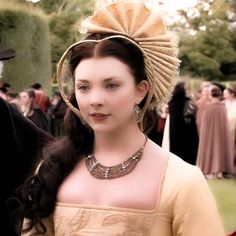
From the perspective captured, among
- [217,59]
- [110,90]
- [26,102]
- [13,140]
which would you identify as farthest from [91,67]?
[217,59]

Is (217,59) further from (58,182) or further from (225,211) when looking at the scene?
(58,182)

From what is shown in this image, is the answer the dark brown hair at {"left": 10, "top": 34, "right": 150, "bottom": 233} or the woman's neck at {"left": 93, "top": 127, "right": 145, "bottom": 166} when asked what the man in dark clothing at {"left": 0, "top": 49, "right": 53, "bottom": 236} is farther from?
the woman's neck at {"left": 93, "top": 127, "right": 145, "bottom": 166}

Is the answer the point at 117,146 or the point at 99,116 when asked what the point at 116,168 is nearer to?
the point at 117,146

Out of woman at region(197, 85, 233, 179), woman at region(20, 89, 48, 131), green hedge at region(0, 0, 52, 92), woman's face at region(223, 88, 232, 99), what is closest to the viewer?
woman at region(20, 89, 48, 131)

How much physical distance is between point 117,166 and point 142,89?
10.9 inches

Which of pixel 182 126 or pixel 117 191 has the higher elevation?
pixel 117 191

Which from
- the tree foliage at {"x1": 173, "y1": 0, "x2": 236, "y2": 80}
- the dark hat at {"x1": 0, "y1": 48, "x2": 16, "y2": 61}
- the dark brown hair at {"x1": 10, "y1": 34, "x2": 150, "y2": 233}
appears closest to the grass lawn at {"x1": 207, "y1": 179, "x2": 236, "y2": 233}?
the dark hat at {"x1": 0, "y1": 48, "x2": 16, "y2": 61}

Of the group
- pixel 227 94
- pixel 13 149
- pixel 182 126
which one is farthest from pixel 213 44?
pixel 13 149

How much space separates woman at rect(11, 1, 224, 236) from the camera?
6.64 feet

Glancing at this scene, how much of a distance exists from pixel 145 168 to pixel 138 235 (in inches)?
8.7

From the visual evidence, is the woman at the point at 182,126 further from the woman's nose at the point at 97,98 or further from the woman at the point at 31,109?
the woman's nose at the point at 97,98

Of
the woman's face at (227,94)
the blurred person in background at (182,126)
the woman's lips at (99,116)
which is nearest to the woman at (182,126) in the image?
the blurred person in background at (182,126)

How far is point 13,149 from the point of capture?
3133 mm

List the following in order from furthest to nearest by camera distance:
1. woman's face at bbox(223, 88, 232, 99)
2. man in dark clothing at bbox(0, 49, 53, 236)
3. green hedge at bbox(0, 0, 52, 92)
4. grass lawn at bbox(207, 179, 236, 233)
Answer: green hedge at bbox(0, 0, 52, 92) → woman's face at bbox(223, 88, 232, 99) → grass lawn at bbox(207, 179, 236, 233) → man in dark clothing at bbox(0, 49, 53, 236)
